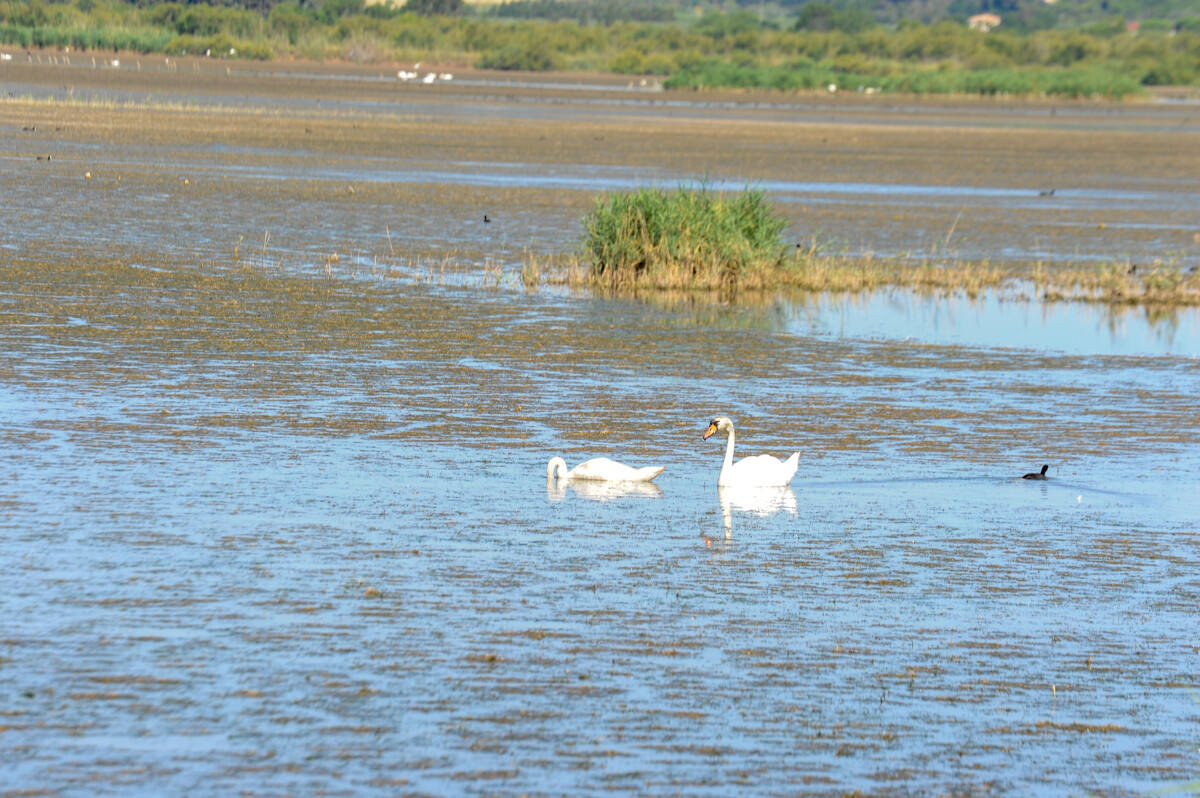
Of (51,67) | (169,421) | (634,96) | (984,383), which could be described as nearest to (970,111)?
(634,96)

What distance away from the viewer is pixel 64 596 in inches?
285

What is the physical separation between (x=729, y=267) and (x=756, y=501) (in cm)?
1120

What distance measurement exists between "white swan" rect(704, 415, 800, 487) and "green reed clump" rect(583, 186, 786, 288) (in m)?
10.2

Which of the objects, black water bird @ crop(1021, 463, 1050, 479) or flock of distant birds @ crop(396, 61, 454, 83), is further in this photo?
flock of distant birds @ crop(396, 61, 454, 83)

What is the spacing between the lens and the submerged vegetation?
66.7 ft

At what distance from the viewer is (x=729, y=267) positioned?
20703 mm

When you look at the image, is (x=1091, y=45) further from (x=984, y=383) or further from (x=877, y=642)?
(x=877, y=642)

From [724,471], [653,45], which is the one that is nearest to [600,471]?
[724,471]

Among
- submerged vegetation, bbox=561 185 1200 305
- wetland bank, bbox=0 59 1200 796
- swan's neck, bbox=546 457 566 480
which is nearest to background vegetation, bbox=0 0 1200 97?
submerged vegetation, bbox=561 185 1200 305

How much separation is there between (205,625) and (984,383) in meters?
9.31

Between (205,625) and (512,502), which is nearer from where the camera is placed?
(205,625)

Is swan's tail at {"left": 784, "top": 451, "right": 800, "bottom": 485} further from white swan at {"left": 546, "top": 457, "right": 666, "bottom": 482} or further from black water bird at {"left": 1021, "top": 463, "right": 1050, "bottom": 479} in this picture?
black water bird at {"left": 1021, "top": 463, "right": 1050, "bottom": 479}

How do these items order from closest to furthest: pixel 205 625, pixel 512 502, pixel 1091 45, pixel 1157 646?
pixel 205 625 → pixel 1157 646 → pixel 512 502 → pixel 1091 45

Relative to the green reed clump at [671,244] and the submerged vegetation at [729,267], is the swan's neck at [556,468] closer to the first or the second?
the submerged vegetation at [729,267]
